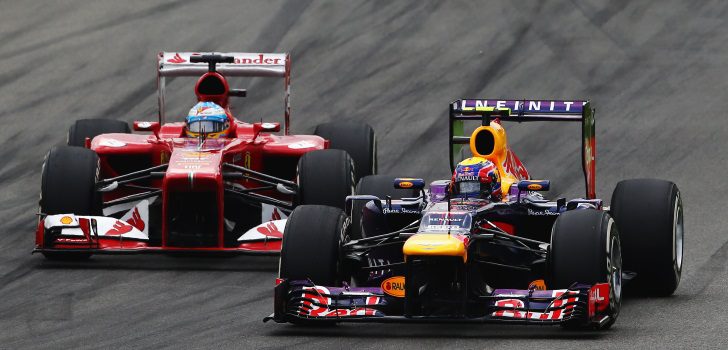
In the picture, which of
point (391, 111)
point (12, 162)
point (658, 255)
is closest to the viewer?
point (658, 255)

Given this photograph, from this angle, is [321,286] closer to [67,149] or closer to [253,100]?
[67,149]

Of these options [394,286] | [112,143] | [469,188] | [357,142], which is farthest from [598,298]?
[357,142]

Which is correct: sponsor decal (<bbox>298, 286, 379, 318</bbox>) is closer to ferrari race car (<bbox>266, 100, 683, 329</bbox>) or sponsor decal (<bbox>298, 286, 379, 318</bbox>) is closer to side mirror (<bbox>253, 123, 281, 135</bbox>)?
ferrari race car (<bbox>266, 100, 683, 329</bbox>)

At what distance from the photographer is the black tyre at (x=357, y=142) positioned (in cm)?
2327

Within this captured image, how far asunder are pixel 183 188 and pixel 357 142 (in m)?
4.05

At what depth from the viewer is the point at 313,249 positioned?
15500 millimetres

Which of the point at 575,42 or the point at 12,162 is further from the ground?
the point at 575,42

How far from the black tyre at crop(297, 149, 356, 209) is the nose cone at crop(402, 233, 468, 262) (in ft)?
17.7

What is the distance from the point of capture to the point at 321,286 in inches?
604

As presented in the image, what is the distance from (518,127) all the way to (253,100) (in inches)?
182

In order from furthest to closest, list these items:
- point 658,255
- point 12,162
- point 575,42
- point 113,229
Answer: point 575,42 → point 12,162 → point 113,229 → point 658,255

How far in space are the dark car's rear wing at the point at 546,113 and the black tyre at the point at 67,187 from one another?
4.35 m

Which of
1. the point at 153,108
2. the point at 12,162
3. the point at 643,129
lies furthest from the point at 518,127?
the point at 12,162

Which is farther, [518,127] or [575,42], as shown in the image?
[575,42]
